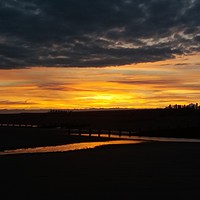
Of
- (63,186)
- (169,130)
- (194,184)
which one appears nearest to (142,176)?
(194,184)

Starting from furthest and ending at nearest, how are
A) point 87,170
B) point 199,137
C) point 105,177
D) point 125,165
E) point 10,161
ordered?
point 199,137 < point 10,161 < point 125,165 < point 87,170 < point 105,177

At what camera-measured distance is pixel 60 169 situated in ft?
65.0

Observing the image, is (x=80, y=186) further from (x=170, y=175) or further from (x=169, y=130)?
(x=169, y=130)

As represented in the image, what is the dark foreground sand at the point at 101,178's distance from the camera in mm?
14008

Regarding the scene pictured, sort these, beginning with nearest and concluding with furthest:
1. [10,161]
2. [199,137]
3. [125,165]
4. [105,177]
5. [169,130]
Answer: [105,177] < [125,165] < [10,161] < [199,137] < [169,130]

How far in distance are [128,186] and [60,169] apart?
571 centimetres

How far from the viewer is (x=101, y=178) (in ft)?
55.6

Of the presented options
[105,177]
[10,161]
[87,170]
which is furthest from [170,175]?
[10,161]

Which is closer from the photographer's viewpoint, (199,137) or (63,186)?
(63,186)

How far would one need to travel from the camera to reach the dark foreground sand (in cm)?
1401

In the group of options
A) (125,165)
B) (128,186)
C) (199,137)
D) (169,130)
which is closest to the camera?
(128,186)

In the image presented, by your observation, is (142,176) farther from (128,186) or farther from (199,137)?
(199,137)

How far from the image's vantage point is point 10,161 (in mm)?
23438

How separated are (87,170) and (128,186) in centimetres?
454
